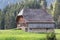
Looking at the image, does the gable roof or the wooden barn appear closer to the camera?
the wooden barn

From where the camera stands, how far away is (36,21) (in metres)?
59.9

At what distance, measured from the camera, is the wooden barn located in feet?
194

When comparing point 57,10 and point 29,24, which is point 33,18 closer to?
point 29,24

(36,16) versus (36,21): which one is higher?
(36,16)

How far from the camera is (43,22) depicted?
59969mm

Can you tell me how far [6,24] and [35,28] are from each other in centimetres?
1563

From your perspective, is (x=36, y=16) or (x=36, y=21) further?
(x=36, y=16)

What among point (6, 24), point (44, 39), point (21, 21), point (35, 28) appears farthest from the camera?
point (6, 24)

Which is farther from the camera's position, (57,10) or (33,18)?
(57,10)

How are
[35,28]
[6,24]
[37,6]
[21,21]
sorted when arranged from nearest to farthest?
Result: [35,28], [21,21], [6,24], [37,6]

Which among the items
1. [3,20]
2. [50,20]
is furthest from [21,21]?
[3,20]

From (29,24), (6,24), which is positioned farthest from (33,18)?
(6,24)

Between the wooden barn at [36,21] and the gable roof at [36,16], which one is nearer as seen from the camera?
the wooden barn at [36,21]

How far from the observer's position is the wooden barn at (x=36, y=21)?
59.2 metres
